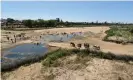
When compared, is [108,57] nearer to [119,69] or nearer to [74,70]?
[119,69]

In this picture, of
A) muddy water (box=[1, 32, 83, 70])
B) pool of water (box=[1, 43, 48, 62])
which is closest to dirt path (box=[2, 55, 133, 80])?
muddy water (box=[1, 32, 83, 70])

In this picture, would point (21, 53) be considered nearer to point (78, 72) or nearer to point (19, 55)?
point (19, 55)

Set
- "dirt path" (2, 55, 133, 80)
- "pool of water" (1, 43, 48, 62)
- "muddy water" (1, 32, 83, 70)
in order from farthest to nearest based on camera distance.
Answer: "pool of water" (1, 43, 48, 62) < "muddy water" (1, 32, 83, 70) < "dirt path" (2, 55, 133, 80)

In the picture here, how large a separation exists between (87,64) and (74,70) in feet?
7.02

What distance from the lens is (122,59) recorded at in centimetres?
2669

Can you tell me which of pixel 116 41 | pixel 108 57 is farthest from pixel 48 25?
pixel 108 57

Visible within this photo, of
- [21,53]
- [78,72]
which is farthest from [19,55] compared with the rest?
[78,72]

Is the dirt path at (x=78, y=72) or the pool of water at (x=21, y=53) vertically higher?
the dirt path at (x=78, y=72)

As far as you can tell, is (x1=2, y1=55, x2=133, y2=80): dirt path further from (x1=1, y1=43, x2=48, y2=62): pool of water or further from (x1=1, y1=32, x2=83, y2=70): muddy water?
(x1=1, y1=43, x2=48, y2=62): pool of water

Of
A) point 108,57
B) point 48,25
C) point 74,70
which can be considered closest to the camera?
Answer: point 74,70

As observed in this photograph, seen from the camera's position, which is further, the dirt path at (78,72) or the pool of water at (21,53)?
the pool of water at (21,53)

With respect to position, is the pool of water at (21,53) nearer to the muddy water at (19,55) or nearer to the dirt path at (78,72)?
the muddy water at (19,55)

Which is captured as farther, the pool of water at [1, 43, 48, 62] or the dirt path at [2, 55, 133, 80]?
the pool of water at [1, 43, 48, 62]

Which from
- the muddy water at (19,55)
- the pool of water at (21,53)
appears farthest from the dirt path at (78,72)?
the pool of water at (21,53)
